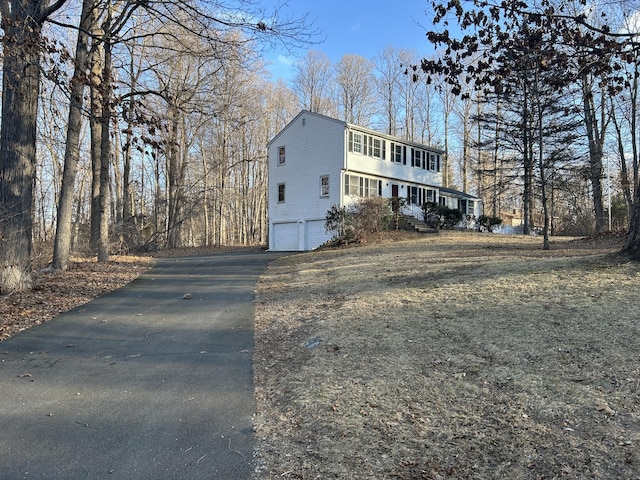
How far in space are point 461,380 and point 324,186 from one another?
20.1m

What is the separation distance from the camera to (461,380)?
13.9 ft

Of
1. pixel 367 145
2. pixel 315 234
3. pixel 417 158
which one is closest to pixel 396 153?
pixel 417 158

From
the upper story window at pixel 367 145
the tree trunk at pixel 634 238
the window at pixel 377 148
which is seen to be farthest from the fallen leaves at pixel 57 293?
the window at pixel 377 148

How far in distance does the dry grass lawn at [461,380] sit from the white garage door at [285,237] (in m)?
17.2

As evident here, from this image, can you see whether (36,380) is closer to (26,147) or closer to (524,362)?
(524,362)

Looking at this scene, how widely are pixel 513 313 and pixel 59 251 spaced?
11.9 m

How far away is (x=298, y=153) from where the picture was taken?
84.4 ft

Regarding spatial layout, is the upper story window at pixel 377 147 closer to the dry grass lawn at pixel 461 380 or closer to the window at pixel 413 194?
the window at pixel 413 194

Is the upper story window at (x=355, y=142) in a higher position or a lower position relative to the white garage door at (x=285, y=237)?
higher

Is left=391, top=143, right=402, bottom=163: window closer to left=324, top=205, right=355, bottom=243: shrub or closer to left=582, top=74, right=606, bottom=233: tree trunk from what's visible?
left=324, top=205, right=355, bottom=243: shrub

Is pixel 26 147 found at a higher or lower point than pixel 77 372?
higher

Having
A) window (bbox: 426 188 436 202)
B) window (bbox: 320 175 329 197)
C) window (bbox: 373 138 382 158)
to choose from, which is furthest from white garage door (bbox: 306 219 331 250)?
window (bbox: 426 188 436 202)

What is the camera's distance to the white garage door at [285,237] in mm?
25516

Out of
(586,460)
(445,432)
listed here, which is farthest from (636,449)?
(445,432)
